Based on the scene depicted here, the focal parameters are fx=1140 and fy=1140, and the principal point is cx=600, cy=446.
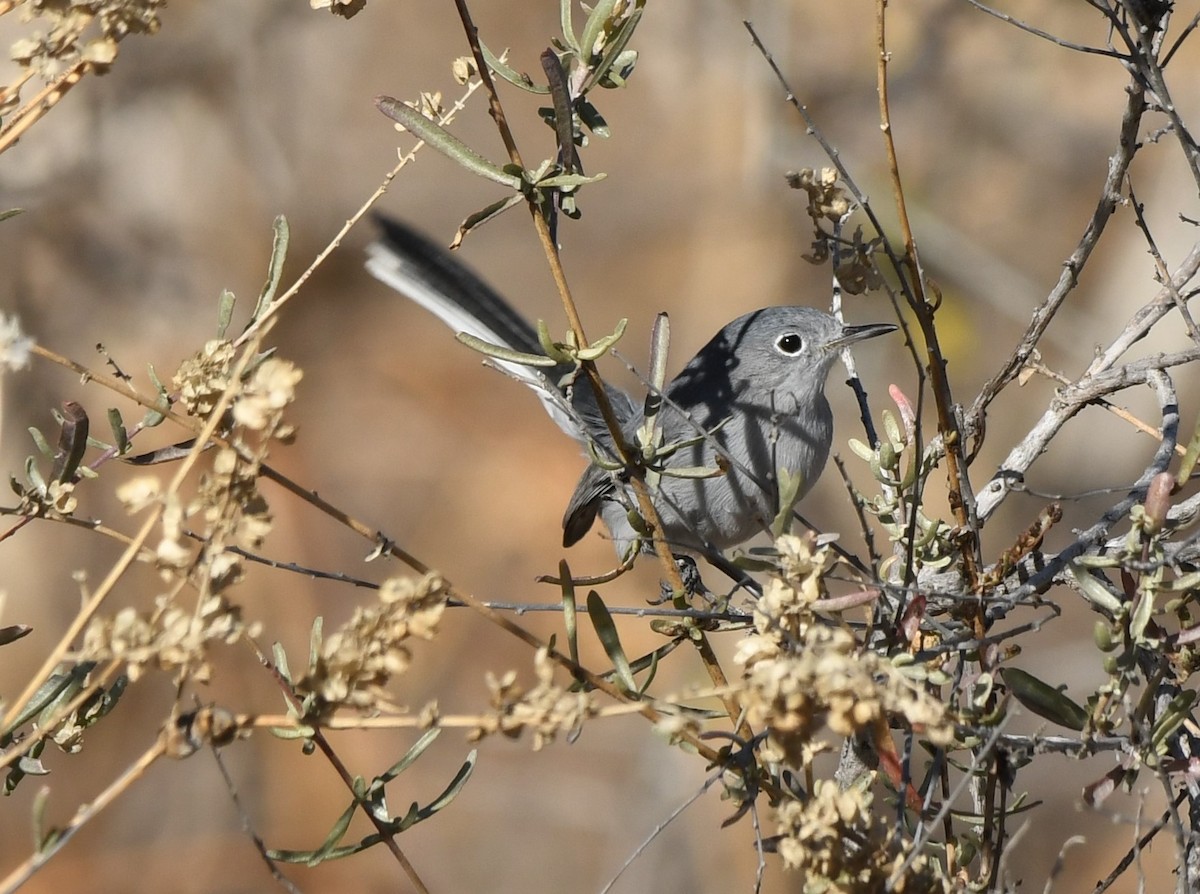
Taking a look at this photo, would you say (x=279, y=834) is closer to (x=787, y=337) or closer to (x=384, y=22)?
(x=787, y=337)

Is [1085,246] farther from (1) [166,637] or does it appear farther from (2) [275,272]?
(1) [166,637]

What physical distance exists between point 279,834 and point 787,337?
3235 millimetres

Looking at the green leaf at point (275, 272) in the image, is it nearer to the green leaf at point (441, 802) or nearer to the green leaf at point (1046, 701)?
the green leaf at point (441, 802)

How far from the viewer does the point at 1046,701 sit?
1.23 meters

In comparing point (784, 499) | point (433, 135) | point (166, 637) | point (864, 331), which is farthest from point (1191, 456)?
point (864, 331)

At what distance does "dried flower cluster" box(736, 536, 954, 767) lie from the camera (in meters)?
0.91

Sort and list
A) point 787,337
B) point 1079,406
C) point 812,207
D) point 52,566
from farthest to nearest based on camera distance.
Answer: point 52,566 < point 787,337 < point 812,207 < point 1079,406

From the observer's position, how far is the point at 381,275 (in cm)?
259

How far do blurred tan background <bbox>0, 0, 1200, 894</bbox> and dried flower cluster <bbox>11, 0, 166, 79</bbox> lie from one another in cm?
362

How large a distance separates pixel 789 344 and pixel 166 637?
234 centimetres

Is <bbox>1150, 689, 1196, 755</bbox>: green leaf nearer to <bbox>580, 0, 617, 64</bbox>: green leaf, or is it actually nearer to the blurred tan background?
<bbox>580, 0, 617, 64</bbox>: green leaf

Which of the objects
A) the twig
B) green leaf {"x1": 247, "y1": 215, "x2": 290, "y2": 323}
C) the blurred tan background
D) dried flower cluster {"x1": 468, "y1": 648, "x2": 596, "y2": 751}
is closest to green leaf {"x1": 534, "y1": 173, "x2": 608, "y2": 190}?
green leaf {"x1": 247, "y1": 215, "x2": 290, "y2": 323}

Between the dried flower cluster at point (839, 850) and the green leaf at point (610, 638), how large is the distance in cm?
27

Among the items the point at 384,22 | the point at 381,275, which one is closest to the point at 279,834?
the point at 381,275
